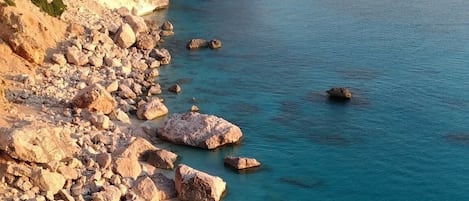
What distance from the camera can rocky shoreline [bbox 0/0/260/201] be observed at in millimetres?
34531

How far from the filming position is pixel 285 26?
79125 mm

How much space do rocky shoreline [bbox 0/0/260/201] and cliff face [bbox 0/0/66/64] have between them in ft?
0.53

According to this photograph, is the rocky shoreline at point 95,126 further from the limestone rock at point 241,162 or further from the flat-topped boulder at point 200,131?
the limestone rock at point 241,162

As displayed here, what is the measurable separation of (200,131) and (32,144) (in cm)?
1336

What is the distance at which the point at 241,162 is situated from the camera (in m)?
41.9

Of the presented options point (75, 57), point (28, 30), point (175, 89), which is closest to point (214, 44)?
point (175, 89)

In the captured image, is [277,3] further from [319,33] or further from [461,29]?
[461,29]

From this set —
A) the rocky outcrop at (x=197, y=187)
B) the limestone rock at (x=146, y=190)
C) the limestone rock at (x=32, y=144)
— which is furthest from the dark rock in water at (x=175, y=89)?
the limestone rock at (x=146, y=190)

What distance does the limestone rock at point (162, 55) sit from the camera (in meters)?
64.4

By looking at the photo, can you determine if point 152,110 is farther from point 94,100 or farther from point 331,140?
point 331,140

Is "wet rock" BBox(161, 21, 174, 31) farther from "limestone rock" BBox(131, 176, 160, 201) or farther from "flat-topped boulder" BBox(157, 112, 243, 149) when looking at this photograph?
"limestone rock" BBox(131, 176, 160, 201)

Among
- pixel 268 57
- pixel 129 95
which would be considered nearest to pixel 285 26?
pixel 268 57

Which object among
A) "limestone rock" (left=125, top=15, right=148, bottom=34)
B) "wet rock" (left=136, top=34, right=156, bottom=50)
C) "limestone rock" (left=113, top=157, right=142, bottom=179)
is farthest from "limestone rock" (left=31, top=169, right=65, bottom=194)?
"limestone rock" (left=125, top=15, right=148, bottom=34)

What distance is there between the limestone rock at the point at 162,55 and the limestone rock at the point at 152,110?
14.5 m
